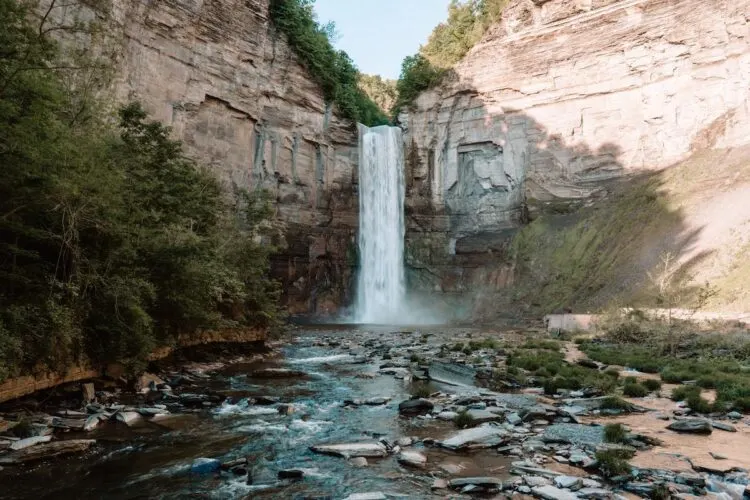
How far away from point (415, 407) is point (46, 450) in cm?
499

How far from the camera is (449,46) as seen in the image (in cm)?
4509

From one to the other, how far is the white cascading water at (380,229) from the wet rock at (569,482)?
113ft

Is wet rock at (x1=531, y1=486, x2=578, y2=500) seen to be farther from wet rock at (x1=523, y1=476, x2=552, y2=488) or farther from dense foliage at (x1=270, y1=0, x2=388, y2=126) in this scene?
dense foliage at (x1=270, y1=0, x2=388, y2=126)

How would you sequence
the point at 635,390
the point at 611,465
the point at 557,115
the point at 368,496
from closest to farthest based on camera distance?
the point at 368,496
the point at 611,465
the point at 635,390
the point at 557,115

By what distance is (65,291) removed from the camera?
7812mm

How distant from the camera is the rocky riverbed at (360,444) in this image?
4.82 metres

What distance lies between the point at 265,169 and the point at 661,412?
110ft

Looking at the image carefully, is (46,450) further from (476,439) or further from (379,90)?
(379,90)

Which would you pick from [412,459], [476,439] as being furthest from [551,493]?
[476,439]

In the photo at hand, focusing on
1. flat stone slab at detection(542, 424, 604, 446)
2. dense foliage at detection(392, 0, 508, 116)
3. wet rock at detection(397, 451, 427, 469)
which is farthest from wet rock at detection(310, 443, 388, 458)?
dense foliage at detection(392, 0, 508, 116)

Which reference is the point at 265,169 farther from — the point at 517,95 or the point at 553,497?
the point at 553,497

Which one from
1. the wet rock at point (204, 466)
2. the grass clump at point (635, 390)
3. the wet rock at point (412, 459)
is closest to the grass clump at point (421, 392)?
the wet rock at point (412, 459)

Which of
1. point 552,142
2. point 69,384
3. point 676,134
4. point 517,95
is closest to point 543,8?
point 517,95

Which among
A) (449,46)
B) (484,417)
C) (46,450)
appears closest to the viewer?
(46,450)
